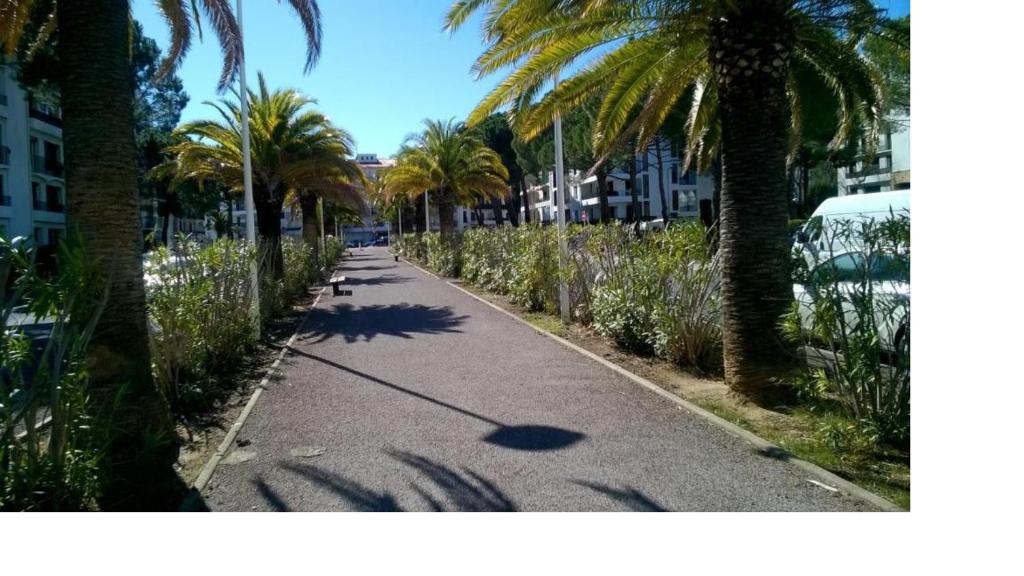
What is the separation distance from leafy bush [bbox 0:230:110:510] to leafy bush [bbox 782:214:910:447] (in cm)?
471

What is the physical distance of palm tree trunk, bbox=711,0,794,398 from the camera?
5.90m

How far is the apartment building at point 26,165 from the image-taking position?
105 ft

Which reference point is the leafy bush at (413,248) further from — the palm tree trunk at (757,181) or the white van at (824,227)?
the palm tree trunk at (757,181)

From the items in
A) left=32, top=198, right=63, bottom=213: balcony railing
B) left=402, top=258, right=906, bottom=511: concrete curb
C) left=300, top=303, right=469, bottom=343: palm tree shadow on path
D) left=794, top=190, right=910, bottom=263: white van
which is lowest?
left=402, top=258, right=906, bottom=511: concrete curb

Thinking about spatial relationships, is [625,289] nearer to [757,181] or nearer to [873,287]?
[757,181]

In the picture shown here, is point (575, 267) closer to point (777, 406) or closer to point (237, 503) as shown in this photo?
point (777, 406)

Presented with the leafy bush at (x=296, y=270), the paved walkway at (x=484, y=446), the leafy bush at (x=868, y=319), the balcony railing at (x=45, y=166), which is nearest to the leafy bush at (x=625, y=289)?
the paved walkway at (x=484, y=446)

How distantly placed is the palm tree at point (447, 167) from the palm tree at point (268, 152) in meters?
7.66

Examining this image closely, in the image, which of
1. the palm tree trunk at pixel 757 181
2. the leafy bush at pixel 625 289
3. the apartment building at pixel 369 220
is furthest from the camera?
the apartment building at pixel 369 220

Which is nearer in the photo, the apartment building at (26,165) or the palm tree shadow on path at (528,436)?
Answer: the palm tree shadow on path at (528,436)

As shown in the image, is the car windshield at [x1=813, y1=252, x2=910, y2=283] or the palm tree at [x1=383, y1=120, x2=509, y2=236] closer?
the car windshield at [x1=813, y1=252, x2=910, y2=283]

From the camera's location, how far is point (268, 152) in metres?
16.6

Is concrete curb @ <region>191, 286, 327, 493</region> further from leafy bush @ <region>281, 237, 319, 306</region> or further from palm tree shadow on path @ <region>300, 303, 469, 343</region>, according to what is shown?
leafy bush @ <region>281, 237, 319, 306</region>

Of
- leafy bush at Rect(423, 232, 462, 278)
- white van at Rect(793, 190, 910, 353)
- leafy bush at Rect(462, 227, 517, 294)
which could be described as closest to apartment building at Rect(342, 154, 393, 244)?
leafy bush at Rect(423, 232, 462, 278)
